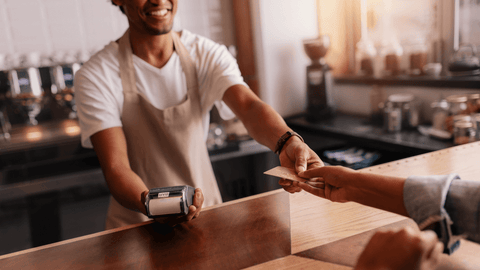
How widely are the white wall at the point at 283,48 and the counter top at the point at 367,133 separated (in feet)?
0.81

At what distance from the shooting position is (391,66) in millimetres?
3203

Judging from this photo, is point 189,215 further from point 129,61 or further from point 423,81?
point 423,81

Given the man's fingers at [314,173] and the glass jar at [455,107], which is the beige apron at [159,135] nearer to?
the man's fingers at [314,173]

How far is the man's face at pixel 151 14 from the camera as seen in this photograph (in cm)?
133

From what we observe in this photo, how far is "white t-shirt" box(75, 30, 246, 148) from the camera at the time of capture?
4.41ft

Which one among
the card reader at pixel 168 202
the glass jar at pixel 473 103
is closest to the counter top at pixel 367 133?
the glass jar at pixel 473 103

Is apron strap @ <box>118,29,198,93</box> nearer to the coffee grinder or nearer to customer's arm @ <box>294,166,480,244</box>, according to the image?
customer's arm @ <box>294,166,480,244</box>

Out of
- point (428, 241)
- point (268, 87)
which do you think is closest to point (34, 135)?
point (268, 87)

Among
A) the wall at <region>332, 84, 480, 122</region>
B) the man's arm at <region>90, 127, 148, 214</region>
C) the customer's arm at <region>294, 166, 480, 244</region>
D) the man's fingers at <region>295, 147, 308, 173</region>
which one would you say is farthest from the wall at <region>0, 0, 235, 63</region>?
the customer's arm at <region>294, 166, 480, 244</region>

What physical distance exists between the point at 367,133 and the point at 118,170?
6.81 feet

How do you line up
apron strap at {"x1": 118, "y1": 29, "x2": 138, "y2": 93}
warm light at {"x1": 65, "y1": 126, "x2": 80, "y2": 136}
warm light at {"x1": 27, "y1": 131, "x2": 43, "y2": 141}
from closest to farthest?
apron strap at {"x1": 118, "y1": 29, "x2": 138, "y2": 93}
warm light at {"x1": 27, "y1": 131, "x2": 43, "y2": 141}
warm light at {"x1": 65, "y1": 126, "x2": 80, "y2": 136}

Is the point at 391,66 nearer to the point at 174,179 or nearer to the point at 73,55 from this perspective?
the point at 174,179

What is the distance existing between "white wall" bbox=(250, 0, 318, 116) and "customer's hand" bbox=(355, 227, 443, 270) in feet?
10.0

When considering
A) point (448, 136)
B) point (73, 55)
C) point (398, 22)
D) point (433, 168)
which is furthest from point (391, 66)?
point (73, 55)
